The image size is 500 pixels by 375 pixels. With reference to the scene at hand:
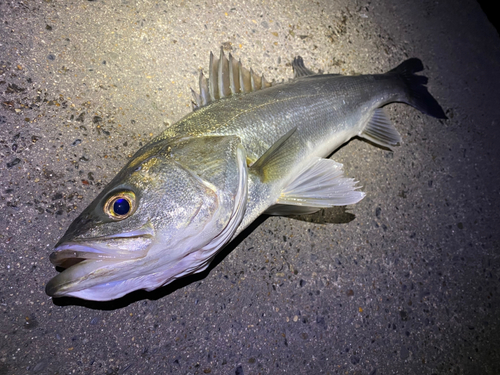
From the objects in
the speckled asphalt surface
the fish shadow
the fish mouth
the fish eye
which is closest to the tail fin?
the speckled asphalt surface

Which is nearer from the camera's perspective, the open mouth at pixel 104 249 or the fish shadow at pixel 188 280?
the open mouth at pixel 104 249

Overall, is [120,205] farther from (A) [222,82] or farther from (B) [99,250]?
(A) [222,82]

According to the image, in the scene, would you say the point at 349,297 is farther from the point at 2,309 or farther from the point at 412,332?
the point at 2,309

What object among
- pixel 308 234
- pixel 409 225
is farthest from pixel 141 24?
pixel 409 225

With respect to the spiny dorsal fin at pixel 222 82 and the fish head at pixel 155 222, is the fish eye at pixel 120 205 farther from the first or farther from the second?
the spiny dorsal fin at pixel 222 82

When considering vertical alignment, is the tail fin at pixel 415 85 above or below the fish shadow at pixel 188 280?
above

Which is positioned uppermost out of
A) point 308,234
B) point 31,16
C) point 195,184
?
point 31,16

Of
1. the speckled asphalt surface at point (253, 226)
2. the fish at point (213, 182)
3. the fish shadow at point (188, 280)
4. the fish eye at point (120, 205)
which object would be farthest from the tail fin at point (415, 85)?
the fish eye at point (120, 205)
